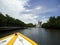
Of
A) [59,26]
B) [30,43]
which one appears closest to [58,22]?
[59,26]

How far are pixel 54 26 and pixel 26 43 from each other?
128901 mm

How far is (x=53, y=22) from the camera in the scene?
129 m

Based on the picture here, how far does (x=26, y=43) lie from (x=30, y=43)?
140 millimetres

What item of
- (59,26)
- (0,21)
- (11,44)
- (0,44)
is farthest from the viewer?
(59,26)

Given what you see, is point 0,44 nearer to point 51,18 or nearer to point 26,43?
point 26,43

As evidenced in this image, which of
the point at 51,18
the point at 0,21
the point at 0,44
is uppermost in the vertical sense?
the point at 51,18

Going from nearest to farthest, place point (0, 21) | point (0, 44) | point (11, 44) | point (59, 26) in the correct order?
point (11, 44)
point (0, 44)
point (0, 21)
point (59, 26)

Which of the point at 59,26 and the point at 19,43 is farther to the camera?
the point at 59,26

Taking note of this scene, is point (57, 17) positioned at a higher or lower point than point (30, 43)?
A: higher

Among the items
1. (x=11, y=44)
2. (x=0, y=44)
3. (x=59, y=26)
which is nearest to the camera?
(x=11, y=44)

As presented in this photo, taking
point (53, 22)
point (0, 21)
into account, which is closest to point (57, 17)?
point (53, 22)

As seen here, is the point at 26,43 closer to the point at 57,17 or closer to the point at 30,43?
the point at 30,43

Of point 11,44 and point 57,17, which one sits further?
point 57,17

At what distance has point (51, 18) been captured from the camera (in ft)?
420
